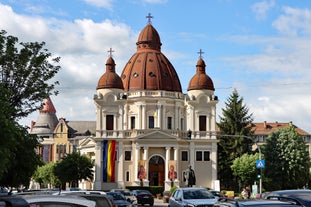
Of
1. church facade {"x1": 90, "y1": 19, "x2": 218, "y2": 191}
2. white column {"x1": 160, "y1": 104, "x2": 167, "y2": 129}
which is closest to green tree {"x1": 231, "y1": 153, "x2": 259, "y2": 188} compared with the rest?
church facade {"x1": 90, "y1": 19, "x2": 218, "y2": 191}

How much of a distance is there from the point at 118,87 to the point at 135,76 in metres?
4.85

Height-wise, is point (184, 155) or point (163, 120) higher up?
point (163, 120)

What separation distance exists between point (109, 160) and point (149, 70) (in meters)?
15.7

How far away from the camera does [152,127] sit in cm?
8994

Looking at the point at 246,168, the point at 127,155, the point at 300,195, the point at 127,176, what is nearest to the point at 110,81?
the point at 127,155

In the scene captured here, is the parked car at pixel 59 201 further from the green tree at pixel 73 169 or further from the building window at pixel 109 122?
the building window at pixel 109 122

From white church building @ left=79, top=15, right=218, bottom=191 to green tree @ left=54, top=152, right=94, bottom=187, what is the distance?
4.14 m

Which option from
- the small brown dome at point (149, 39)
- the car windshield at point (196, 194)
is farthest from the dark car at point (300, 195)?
the small brown dome at point (149, 39)

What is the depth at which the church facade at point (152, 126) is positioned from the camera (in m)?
85.7

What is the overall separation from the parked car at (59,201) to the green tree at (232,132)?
83965 millimetres

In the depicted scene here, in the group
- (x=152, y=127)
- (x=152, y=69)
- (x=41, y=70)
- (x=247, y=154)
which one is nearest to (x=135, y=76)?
(x=152, y=69)

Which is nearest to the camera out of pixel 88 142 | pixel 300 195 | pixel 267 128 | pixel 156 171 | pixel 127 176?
pixel 300 195

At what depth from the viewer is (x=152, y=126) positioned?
9000cm

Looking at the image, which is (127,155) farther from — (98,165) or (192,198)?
(192,198)
